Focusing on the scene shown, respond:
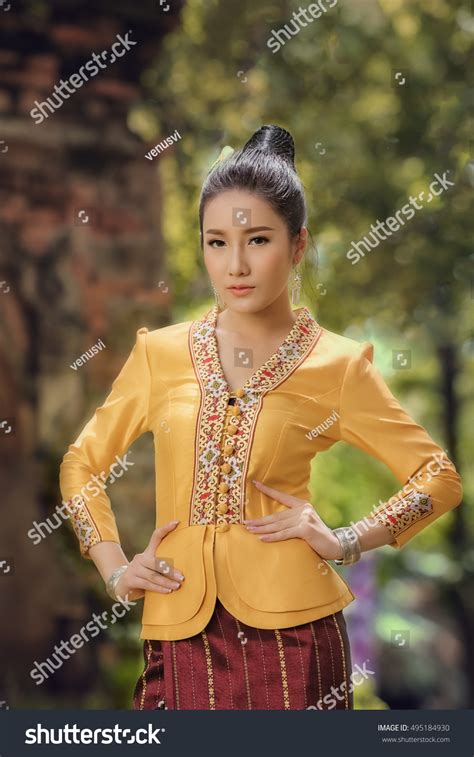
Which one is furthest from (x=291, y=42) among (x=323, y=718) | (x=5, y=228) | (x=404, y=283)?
(x=323, y=718)

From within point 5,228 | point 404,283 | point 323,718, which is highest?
point 5,228

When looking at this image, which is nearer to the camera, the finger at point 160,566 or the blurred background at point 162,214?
the finger at point 160,566

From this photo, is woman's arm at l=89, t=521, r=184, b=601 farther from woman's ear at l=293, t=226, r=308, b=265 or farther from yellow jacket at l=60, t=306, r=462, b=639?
woman's ear at l=293, t=226, r=308, b=265

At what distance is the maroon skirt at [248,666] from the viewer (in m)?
1.94

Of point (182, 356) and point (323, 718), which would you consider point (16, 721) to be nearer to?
point (323, 718)

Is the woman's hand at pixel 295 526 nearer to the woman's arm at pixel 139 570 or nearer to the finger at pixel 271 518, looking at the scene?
the finger at pixel 271 518

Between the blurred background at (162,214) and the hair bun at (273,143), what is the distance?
1.06 metres

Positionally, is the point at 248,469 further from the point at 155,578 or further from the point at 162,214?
the point at 162,214

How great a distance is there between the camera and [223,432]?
1992 millimetres

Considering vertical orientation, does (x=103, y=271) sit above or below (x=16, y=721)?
above

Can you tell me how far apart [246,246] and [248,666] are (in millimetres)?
749

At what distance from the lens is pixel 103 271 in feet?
10.7

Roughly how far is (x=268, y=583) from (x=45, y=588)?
4.72ft

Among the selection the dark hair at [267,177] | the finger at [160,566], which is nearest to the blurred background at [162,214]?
the dark hair at [267,177]
